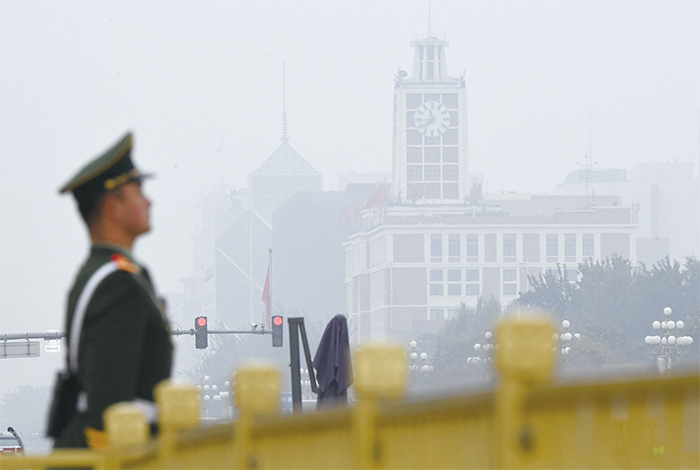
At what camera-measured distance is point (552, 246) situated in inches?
6019

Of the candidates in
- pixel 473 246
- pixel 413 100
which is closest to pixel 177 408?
pixel 473 246

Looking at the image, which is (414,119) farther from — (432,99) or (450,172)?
(450,172)

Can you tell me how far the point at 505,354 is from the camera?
1.87m

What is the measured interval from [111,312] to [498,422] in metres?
1.76

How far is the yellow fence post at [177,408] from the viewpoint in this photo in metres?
3.01

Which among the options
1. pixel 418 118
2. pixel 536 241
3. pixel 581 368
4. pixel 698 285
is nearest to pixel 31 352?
pixel 581 368

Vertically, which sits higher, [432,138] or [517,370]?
[432,138]

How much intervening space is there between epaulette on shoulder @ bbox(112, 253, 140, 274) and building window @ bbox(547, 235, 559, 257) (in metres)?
150

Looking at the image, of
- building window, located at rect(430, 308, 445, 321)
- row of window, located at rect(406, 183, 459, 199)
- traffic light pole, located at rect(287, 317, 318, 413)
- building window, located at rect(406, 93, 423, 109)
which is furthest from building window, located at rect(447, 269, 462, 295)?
traffic light pole, located at rect(287, 317, 318, 413)

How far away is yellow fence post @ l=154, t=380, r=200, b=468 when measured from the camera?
301 centimetres

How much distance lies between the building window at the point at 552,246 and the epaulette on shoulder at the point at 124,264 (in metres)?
150

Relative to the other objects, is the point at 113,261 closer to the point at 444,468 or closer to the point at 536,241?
the point at 444,468

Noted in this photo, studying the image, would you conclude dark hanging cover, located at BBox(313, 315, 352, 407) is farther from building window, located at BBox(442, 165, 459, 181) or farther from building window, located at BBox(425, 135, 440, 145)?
building window, located at BBox(425, 135, 440, 145)

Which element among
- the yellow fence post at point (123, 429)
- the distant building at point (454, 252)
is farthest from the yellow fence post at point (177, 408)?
the distant building at point (454, 252)
